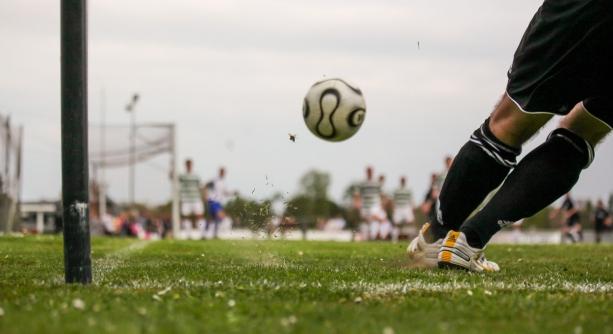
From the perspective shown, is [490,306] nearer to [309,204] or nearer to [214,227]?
[214,227]

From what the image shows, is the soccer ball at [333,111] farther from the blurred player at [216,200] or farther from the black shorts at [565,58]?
→ the blurred player at [216,200]

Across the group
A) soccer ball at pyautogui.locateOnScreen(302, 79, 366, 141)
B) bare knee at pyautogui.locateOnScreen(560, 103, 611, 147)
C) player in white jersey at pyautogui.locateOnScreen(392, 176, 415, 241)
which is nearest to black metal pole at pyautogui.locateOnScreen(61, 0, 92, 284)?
soccer ball at pyautogui.locateOnScreen(302, 79, 366, 141)

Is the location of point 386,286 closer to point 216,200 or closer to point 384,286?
point 384,286

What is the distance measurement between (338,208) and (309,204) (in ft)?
14.8

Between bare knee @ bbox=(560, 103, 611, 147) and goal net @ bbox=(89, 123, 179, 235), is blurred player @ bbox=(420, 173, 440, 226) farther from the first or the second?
bare knee @ bbox=(560, 103, 611, 147)

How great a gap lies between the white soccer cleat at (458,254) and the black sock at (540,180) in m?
0.11

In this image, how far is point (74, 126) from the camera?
425 cm

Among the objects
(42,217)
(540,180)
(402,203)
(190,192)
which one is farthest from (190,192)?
(42,217)

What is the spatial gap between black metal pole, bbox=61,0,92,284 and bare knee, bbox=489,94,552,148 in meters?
2.44

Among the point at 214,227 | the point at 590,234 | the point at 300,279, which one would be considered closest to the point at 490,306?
the point at 300,279

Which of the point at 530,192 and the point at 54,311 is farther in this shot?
the point at 530,192

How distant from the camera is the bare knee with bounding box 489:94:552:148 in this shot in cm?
507

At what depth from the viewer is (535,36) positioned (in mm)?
4914

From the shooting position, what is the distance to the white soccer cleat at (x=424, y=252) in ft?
19.3
